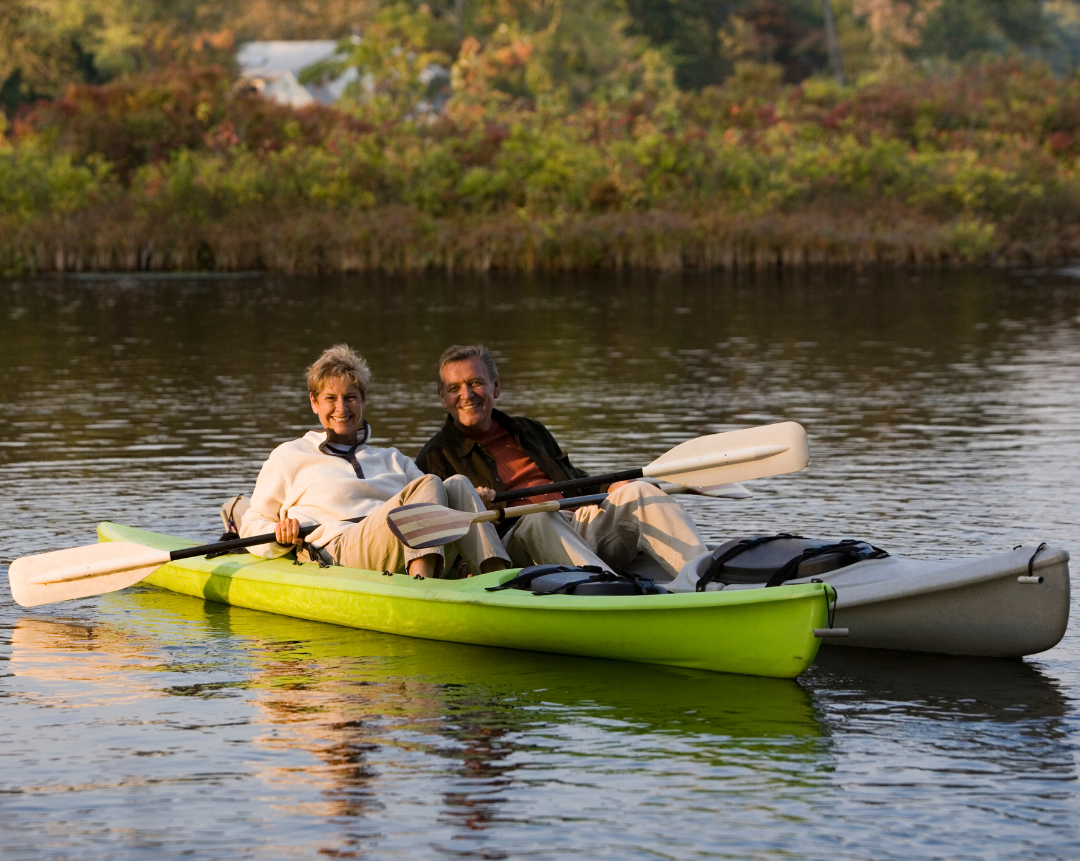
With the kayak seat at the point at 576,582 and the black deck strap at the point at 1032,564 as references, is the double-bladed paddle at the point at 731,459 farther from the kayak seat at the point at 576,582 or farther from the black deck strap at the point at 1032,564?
the black deck strap at the point at 1032,564

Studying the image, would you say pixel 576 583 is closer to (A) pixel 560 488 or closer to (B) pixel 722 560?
(B) pixel 722 560

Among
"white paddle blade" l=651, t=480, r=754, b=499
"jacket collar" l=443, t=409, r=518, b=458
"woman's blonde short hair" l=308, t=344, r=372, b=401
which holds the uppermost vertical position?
"woman's blonde short hair" l=308, t=344, r=372, b=401

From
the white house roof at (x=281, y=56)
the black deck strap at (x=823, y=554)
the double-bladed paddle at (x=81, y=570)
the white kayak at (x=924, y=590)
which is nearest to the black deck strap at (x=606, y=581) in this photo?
the white kayak at (x=924, y=590)

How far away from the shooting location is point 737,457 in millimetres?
7340

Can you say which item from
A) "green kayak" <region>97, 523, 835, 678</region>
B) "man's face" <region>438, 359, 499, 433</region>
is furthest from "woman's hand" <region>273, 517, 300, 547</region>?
"man's face" <region>438, 359, 499, 433</region>

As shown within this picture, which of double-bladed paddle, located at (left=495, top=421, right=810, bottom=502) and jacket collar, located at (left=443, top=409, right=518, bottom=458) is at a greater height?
jacket collar, located at (left=443, top=409, right=518, bottom=458)

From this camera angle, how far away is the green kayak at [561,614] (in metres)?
5.98

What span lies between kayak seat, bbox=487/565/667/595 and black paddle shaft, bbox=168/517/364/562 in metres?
0.94

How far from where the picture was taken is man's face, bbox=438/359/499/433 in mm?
7047

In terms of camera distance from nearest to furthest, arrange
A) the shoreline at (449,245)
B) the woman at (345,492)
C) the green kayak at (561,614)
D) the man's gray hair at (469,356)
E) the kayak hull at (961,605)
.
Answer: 1. the green kayak at (561,614)
2. the kayak hull at (961,605)
3. the woman at (345,492)
4. the man's gray hair at (469,356)
5. the shoreline at (449,245)

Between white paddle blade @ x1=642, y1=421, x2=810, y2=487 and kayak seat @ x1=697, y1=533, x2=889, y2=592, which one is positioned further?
white paddle blade @ x1=642, y1=421, x2=810, y2=487

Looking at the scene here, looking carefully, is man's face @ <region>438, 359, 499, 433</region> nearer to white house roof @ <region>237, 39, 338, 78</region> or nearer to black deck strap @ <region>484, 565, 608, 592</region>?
black deck strap @ <region>484, 565, 608, 592</region>

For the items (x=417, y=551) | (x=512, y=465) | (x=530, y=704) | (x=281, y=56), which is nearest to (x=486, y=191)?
(x=281, y=56)

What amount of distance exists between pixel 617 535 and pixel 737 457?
0.63 m
